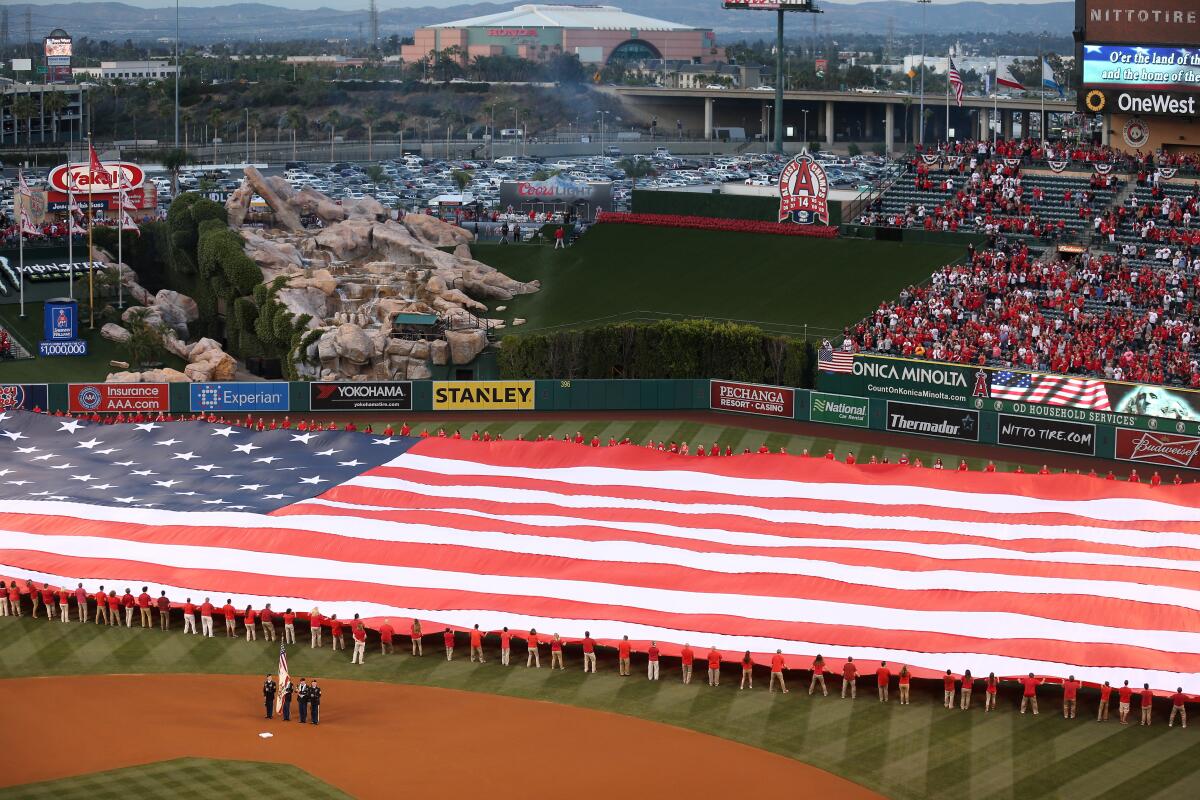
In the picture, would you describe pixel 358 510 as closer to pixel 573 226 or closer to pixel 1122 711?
pixel 1122 711

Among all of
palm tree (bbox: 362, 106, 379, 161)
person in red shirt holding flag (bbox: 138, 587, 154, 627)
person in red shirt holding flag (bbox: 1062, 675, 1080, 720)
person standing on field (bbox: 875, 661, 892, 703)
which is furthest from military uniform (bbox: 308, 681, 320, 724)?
palm tree (bbox: 362, 106, 379, 161)

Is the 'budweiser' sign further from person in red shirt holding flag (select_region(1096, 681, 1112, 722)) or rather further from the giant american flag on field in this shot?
person in red shirt holding flag (select_region(1096, 681, 1112, 722))

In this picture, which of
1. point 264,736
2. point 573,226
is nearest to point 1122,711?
point 264,736

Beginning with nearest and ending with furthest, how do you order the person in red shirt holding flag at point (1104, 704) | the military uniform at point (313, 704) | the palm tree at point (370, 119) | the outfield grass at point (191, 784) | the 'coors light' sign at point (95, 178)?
the outfield grass at point (191, 784)
the military uniform at point (313, 704)
the person in red shirt holding flag at point (1104, 704)
the 'coors light' sign at point (95, 178)
the palm tree at point (370, 119)

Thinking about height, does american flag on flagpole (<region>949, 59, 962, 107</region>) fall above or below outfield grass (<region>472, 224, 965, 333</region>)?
above

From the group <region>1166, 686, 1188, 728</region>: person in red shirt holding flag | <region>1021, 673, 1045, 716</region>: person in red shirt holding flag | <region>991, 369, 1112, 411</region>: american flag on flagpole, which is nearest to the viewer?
<region>1166, 686, 1188, 728</region>: person in red shirt holding flag

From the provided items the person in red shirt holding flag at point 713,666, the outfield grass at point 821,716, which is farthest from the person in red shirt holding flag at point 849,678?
the person in red shirt holding flag at point 713,666

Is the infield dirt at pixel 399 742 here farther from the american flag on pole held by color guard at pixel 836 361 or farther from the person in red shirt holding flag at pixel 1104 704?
the american flag on pole held by color guard at pixel 836 361
